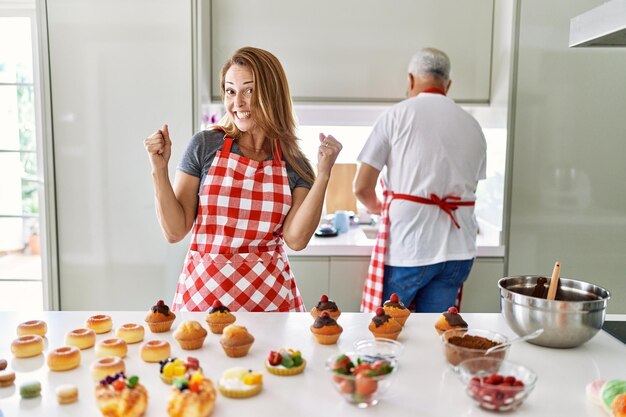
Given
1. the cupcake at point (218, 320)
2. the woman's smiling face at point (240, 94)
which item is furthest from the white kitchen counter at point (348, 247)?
the cupcake at point (218, 320)

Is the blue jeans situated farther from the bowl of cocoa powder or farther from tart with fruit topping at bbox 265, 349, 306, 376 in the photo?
tart with fruit topping at bbox 265, 349, 306, 376

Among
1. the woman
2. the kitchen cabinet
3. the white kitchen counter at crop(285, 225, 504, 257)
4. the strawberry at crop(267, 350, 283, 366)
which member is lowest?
the kitchen cabinet

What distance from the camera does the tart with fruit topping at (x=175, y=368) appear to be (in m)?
1.05

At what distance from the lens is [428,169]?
230cm

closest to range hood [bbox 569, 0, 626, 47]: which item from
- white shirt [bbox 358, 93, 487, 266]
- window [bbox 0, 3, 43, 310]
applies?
white shirt [bbox 358, 93, 487, 266]

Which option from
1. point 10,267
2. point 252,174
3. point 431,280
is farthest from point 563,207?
point 10,267

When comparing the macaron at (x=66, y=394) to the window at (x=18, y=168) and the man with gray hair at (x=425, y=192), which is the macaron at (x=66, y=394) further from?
the window at (x=18, y=168)

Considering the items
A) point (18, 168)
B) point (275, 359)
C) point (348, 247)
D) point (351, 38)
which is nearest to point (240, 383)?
point (275, 359)

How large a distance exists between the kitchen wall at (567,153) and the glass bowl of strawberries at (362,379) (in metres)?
1.82

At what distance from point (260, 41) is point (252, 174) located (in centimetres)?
112

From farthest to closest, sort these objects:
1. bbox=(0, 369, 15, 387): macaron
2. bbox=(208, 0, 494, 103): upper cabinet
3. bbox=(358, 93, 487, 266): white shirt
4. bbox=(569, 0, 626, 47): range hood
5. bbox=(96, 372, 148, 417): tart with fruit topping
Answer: bbox=(208, 0, 494, 103): upper cabinet
bbox=(358, 93, 487, 266): white shirt
bbox=(569, 0, 626, 47): range hood
bbox=(0, 369, 15, 387): macaron
bbox=(96, 372, 148, 417): tart with fruit topping

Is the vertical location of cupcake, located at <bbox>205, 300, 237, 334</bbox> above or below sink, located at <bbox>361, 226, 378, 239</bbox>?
above

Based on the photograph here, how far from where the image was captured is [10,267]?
3000 mm

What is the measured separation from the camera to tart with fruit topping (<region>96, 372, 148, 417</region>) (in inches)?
35.9
